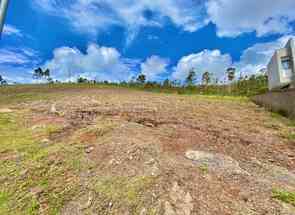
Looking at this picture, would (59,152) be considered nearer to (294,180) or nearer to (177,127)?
(177,127)

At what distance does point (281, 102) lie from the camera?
7.15 m

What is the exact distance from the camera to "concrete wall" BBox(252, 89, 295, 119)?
6.26 meters

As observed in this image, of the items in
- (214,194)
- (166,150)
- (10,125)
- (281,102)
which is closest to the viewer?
(214,194)

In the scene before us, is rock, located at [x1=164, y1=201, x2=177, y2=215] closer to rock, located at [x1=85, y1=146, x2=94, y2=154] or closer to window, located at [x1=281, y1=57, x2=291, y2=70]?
rock, located at [x1=85, y1=146, x2=94, y2=154]

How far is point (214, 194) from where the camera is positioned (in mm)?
2170

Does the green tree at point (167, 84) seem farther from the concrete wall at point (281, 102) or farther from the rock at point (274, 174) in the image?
the rock at point (274, 174)

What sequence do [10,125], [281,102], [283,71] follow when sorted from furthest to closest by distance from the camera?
[283,71]
[281,102]
[10,125]

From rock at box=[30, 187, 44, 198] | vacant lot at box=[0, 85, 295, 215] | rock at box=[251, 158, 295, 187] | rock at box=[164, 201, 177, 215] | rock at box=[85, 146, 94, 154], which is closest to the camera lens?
rock at box=[164, 201, 177, 215]

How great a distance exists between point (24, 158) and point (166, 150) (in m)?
1.74

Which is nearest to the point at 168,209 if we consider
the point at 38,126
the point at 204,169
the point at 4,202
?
the point at 204,169

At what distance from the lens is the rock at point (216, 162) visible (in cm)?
276

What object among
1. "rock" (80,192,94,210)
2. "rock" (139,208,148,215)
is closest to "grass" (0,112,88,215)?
"rock" (80,192,94,210)

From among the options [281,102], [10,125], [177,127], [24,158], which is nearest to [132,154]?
[24,158]

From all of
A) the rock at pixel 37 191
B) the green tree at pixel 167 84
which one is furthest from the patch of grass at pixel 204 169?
the green tree at pixel 167 84
